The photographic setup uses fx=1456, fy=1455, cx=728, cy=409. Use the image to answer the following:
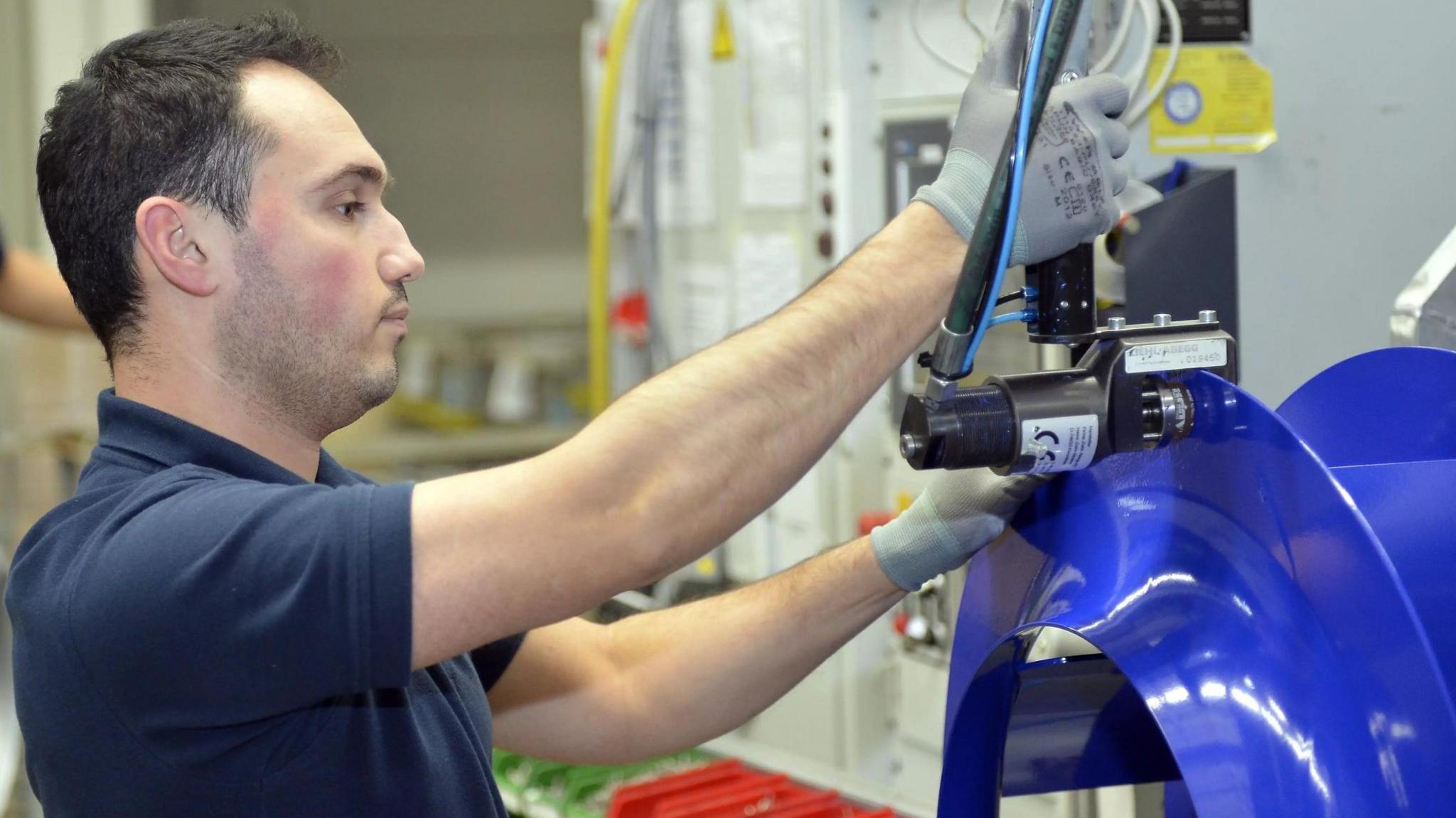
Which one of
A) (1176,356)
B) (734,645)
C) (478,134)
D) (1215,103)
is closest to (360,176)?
(734,645)

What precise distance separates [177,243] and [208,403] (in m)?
0.12

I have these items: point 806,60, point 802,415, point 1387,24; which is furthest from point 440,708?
point 806,60

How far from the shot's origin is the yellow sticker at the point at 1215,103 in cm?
148

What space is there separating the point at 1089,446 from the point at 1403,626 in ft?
0.64

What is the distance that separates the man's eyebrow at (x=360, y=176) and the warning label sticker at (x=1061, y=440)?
1.76 feet

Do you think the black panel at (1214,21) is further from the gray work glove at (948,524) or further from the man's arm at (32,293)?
the man's arm at (32,293)

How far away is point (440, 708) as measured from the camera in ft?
3.62

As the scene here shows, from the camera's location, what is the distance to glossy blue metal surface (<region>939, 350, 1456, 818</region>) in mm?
625

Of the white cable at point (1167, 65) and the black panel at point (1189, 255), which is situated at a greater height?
the white cable at point (1167, 65)

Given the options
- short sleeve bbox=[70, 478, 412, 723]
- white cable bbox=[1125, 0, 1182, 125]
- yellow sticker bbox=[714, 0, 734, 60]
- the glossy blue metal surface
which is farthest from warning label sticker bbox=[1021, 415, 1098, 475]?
yellow sticker bbox=[714, 0, 734, 60]

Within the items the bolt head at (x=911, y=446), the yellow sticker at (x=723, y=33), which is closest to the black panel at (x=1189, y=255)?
the bolt head at (x=911, y=446)

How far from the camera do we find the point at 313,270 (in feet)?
3.34

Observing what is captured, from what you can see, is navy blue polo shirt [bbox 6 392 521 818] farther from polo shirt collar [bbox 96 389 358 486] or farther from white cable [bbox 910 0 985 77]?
white cable [bbox 910 0 985 77]

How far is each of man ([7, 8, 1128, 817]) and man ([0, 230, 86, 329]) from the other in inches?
62.2
